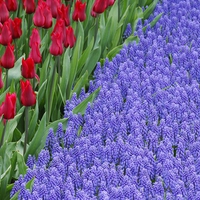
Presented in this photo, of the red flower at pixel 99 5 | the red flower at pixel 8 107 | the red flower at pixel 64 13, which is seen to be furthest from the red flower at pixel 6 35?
the red flower at pixel 99 5

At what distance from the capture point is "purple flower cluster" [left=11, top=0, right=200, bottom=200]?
224cm

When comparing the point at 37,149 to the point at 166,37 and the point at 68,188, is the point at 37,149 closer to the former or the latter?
the point at 68,188

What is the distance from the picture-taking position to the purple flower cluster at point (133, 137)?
2242 millimetres

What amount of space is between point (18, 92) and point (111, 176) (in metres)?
0.77

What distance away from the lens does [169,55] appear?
351 centimetres

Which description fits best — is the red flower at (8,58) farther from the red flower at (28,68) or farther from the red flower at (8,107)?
the red flower at (8,107)

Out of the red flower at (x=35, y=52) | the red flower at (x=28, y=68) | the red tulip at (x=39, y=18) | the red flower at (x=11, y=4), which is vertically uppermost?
the red flower at (x=11, y=4)

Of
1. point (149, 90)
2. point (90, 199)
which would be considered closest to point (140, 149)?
point (90, 199)

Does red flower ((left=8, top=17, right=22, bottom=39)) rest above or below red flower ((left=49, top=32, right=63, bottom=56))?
above

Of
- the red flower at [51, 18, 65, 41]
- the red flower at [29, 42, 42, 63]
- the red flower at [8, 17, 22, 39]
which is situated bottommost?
the red flower at [29, 42, 42, 63]

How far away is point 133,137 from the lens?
2566 mm

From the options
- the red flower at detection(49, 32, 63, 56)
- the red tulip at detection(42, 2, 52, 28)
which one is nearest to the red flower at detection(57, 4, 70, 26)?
the red tulip at detection(42, 2, 52, 28)

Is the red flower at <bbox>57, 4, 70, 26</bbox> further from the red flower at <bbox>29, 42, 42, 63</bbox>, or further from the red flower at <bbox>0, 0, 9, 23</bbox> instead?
the red flower at <bbox>29, 42, 42, 63</bbox>

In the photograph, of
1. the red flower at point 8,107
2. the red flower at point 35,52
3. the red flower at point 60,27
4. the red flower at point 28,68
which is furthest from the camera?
the red flower at point 60,27
